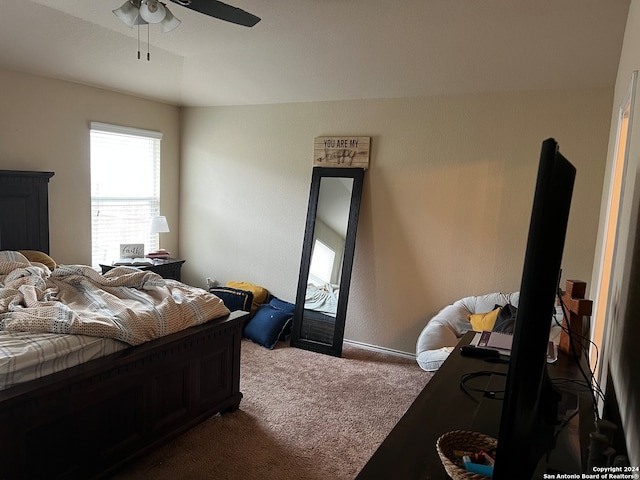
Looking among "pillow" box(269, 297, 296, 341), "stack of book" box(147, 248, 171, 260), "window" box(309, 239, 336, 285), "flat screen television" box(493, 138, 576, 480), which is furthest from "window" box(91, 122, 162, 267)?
"flat screen television" box(493, 138, 576, 480)

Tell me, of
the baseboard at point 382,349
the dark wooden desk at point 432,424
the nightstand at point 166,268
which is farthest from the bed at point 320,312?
the dark wooden desk at point 432,424

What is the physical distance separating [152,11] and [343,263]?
2.58 m

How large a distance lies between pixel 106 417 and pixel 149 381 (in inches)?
10.3

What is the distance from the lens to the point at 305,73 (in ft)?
13.1

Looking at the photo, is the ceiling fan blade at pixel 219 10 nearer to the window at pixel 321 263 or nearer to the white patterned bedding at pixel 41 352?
the white patterned bedding at pixel 41 352

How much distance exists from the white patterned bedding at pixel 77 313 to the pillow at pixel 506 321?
1.73 m

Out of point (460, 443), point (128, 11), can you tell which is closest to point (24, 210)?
point (128, 11)

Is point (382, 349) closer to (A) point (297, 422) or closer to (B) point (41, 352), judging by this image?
(A) point (297, 422)

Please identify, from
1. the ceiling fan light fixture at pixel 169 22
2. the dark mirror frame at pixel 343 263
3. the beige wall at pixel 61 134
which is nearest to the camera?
the ceiling fan light fixture at pixel 169 22

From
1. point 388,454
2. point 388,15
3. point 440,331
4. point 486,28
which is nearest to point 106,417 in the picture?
point 388,454

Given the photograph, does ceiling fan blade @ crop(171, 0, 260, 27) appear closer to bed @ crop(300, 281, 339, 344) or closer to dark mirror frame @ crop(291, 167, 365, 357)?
dark mirror frame @ crop(291, 167, 365, 357)

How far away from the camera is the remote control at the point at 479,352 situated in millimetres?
1854

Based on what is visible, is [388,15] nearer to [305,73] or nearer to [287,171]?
[305,73]

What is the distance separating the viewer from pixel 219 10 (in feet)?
7.58
